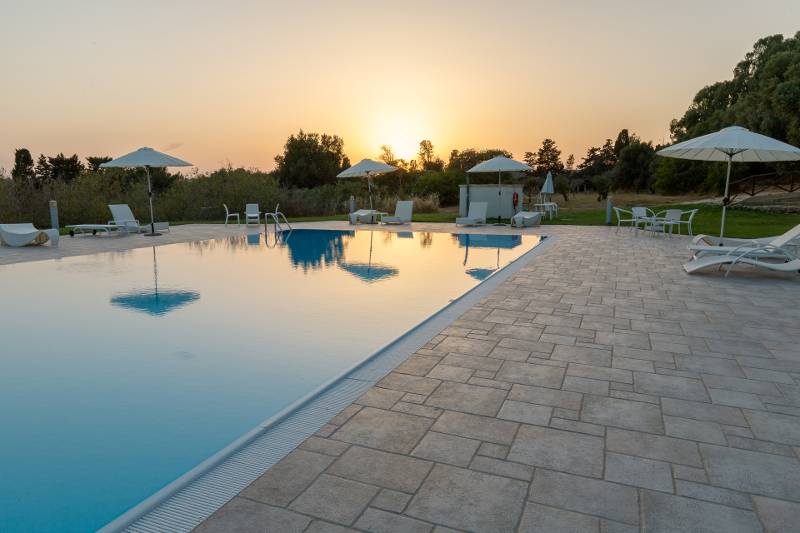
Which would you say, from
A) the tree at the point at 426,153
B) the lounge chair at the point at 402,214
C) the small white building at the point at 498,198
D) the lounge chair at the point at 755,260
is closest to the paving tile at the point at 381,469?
the lounge chair at the point at 755,260

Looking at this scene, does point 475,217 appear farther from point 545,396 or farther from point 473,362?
point 545,396

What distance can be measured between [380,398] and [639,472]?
58.2 inches

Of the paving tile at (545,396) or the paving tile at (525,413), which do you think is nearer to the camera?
the paving tile at (525,413)

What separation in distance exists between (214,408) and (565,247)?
28.8 feet

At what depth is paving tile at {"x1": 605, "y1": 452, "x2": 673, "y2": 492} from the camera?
2111 millimetres

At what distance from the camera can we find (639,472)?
7.21ft

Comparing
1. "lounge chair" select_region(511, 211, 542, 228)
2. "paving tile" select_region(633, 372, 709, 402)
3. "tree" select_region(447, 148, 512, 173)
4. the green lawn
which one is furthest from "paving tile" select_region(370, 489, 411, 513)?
"tree" select_region(447, 148, 512, 173)

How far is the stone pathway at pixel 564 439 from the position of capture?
6.25 ft

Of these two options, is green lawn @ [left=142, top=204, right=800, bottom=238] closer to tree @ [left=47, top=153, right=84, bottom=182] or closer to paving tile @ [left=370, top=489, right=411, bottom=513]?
paving tile @ [left=370, top=489, right=411, bottom=513]

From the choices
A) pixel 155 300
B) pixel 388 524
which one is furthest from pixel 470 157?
pixel 388 524

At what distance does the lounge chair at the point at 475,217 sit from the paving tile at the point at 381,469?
13.6 meters

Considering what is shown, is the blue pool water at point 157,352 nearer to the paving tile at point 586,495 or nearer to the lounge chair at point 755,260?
the paving tile at point 586,495

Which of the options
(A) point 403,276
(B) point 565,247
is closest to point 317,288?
(A) point 403,276

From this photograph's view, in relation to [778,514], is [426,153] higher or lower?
higher
